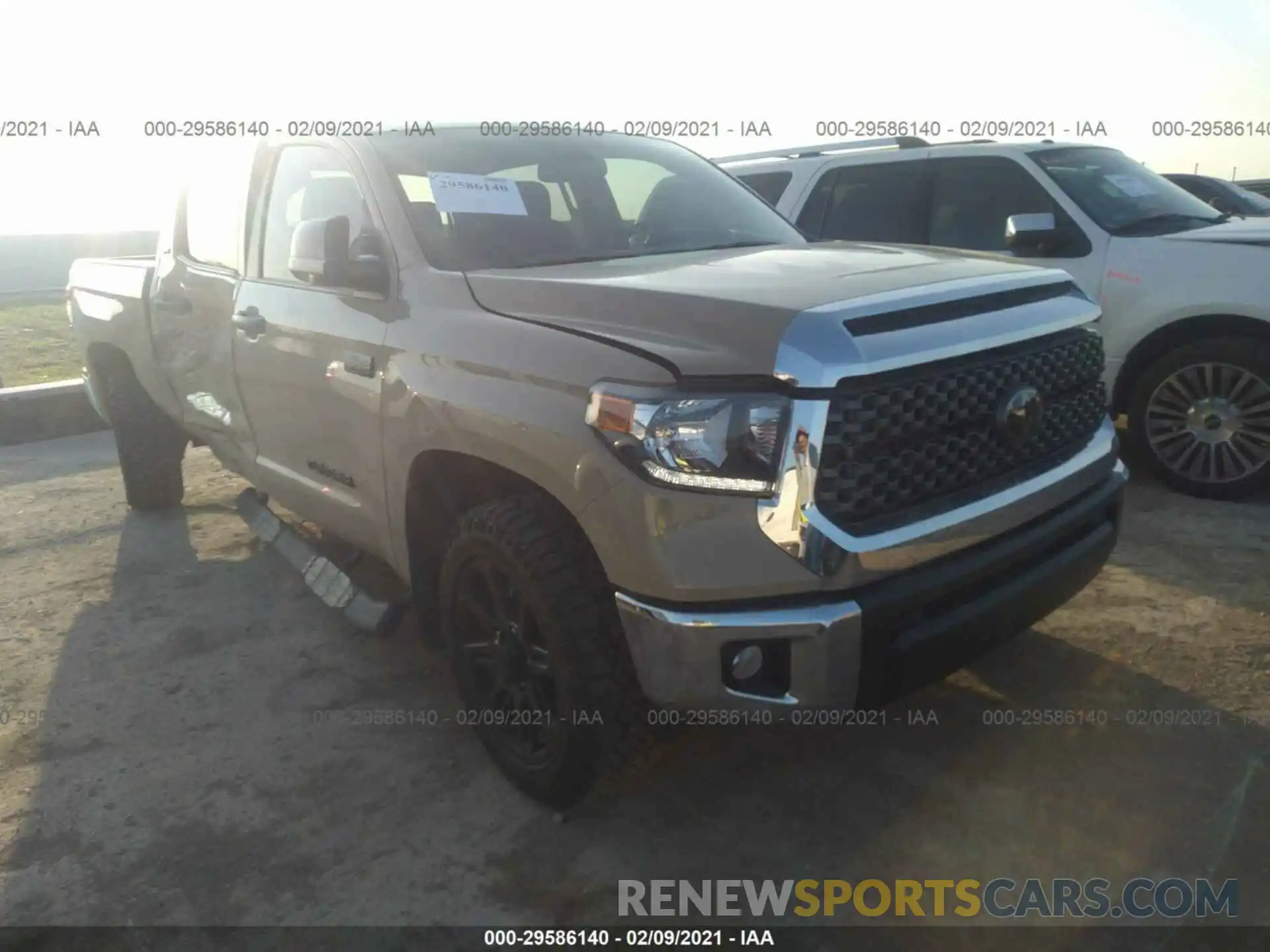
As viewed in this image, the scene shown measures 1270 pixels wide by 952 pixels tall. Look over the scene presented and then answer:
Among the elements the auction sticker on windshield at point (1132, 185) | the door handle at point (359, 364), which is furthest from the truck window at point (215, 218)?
the auction sticker on windshield at point (1132, 185)

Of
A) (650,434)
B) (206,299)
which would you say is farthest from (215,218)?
(650,434)

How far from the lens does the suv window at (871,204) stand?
5.77m

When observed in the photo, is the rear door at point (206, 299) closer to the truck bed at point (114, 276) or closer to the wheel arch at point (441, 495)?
the truck bed at point (114, 276)

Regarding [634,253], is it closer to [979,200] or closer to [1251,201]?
[979,200]

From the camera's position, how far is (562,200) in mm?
3318

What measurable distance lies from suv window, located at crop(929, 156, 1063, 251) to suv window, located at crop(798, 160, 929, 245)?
9 cm

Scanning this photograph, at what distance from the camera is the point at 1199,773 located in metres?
2.71

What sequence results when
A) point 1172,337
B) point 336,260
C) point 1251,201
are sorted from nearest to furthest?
1. point 336,260
2. point 1172,337
3. point 1251,201

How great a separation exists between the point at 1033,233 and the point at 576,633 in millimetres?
3589

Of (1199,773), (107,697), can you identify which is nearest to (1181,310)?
(1199,773)

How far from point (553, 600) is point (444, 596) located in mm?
588

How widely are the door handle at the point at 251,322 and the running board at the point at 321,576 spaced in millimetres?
852

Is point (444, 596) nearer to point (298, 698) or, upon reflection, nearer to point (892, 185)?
point (298, 698)

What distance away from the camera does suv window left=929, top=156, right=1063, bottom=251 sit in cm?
541
